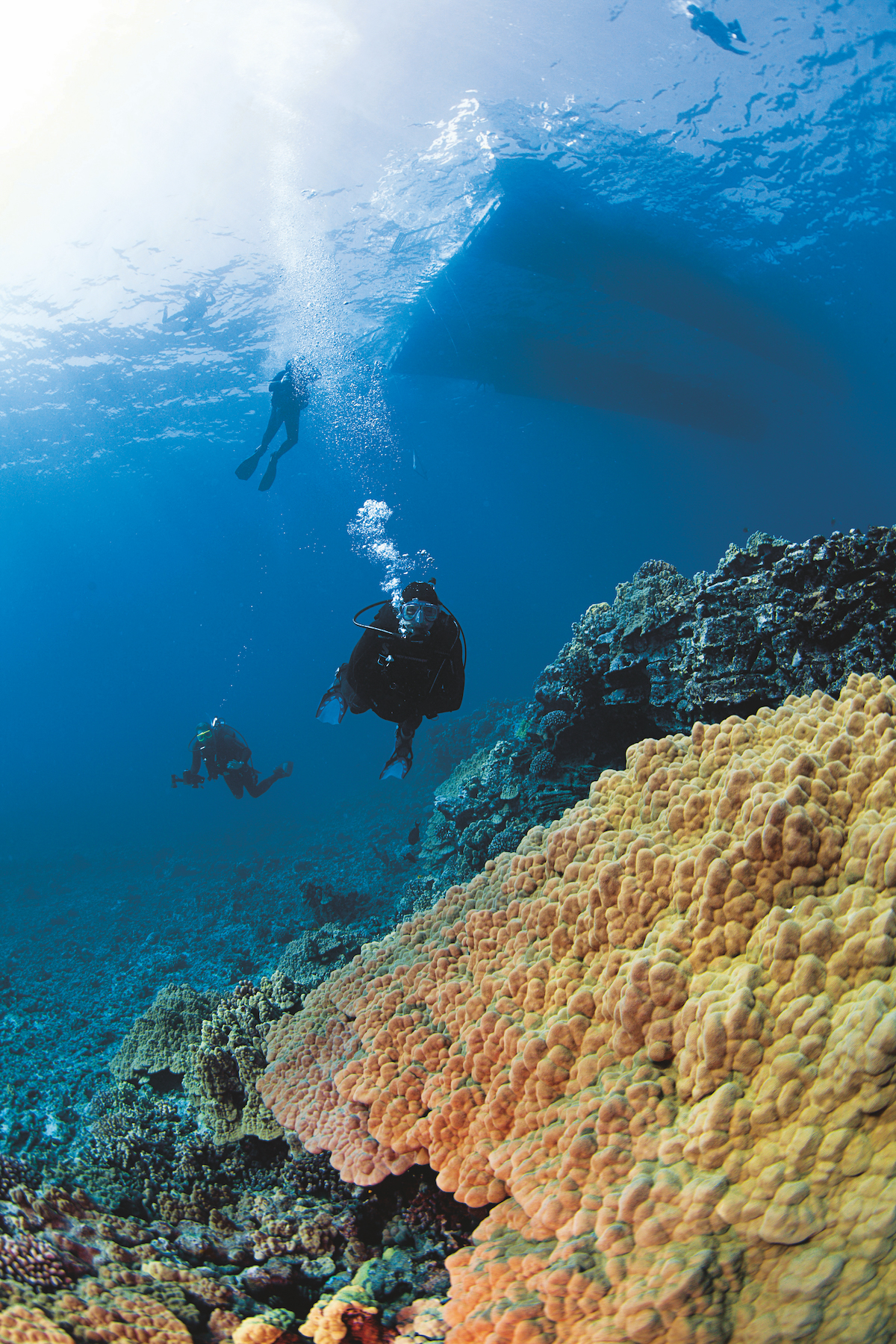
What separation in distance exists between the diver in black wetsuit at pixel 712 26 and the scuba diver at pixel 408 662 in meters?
19.8

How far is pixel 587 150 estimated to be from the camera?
17734 millimetres

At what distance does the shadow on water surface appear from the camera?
814 inches

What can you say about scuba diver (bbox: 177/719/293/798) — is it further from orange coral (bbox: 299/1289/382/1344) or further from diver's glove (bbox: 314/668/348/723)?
orange coral (bbox: 299/1289/382/1344)

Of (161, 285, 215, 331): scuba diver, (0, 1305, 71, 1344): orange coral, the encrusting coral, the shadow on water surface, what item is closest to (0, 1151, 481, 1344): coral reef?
(0, 1305, 71, 1344): orange coral

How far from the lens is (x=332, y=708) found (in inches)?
261

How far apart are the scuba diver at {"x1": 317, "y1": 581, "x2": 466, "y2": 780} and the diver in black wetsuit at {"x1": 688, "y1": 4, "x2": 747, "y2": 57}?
64.8ft

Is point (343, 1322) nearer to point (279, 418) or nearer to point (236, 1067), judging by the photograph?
point (236, 1067)

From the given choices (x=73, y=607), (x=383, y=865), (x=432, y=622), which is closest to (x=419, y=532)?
(x=73, y=607)

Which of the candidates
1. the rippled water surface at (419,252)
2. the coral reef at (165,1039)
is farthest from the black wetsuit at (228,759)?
the rippled water surface at (419,252)

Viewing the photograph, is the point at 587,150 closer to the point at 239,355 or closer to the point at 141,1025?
the point at 239,355

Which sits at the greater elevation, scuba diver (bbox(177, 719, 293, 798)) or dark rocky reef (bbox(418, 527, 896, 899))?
Answer: scuba diver (bbox(177, 719, 293, 798))

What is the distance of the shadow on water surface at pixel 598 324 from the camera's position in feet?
67.8

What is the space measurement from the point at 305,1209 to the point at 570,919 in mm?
1866

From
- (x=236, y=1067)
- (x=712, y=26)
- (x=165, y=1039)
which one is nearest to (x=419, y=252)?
(x=712, y=26)
